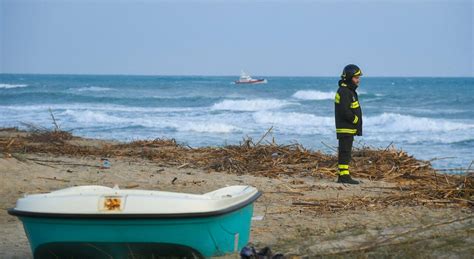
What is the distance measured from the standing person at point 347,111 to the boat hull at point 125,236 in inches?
200

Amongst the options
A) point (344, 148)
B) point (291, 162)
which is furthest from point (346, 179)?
point (291, 162)

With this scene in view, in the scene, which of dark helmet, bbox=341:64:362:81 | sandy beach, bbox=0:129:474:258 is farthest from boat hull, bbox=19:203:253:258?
dark helmet, bbox=341:64:362:81

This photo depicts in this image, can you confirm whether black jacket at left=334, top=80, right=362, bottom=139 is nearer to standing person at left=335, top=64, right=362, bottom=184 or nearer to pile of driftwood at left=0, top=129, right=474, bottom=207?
standing person at left=335, top=64, right=362, bottom=184

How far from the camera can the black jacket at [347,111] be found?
10773mm

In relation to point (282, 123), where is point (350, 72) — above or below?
above

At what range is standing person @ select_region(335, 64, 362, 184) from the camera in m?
10.8

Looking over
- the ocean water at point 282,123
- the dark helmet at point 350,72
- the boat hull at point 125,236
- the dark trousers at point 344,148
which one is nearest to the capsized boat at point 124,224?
the boat hull at point 125,236

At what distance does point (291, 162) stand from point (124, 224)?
755 centimetres

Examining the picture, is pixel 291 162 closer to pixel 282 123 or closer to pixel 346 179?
pixel 346 179

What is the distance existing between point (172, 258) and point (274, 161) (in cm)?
696

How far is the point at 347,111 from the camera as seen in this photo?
35.3 feet

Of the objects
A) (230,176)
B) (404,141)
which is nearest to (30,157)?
Answer: (230,176)

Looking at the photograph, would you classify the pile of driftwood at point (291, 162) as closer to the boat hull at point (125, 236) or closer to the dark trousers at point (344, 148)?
the dark trousers at point (344, 148)

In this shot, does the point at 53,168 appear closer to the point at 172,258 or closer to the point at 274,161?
the point at 274,161
